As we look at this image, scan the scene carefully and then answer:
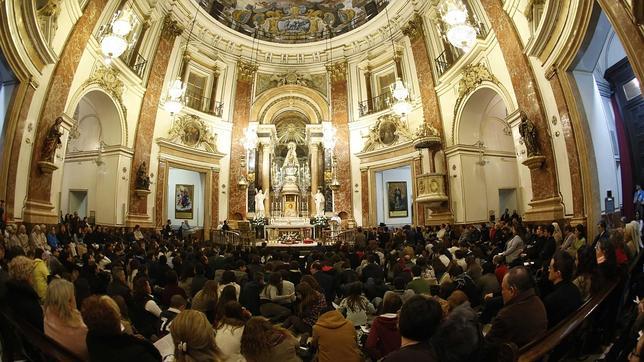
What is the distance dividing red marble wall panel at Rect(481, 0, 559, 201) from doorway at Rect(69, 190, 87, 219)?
1531 centimetres

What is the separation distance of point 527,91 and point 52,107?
479 inches

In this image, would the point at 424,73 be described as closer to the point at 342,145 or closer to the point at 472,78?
the point at 472,78

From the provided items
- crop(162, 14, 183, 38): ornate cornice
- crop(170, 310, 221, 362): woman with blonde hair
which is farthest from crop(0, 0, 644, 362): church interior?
crop(162, 14, 183, 38): ornate cornice

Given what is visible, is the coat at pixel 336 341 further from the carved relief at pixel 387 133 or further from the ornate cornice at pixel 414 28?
the ornate cornice at pixel 414 28

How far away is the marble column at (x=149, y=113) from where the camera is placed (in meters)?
15.0

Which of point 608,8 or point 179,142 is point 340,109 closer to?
point 179,142

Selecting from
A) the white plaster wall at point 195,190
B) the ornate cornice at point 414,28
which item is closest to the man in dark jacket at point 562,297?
the ornate cornice at point 414,28

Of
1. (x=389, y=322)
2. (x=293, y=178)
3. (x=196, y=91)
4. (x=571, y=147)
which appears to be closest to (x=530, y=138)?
(x=571, y=147)

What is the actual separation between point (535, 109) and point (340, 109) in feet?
36.2

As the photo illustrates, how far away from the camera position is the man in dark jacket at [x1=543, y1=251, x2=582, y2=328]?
341cm

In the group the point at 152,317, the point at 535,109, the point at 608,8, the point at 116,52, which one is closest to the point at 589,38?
the point at 608,8

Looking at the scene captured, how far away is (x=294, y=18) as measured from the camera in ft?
68.5

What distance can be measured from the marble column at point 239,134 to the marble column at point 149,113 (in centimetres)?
390

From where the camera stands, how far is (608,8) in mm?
6434
